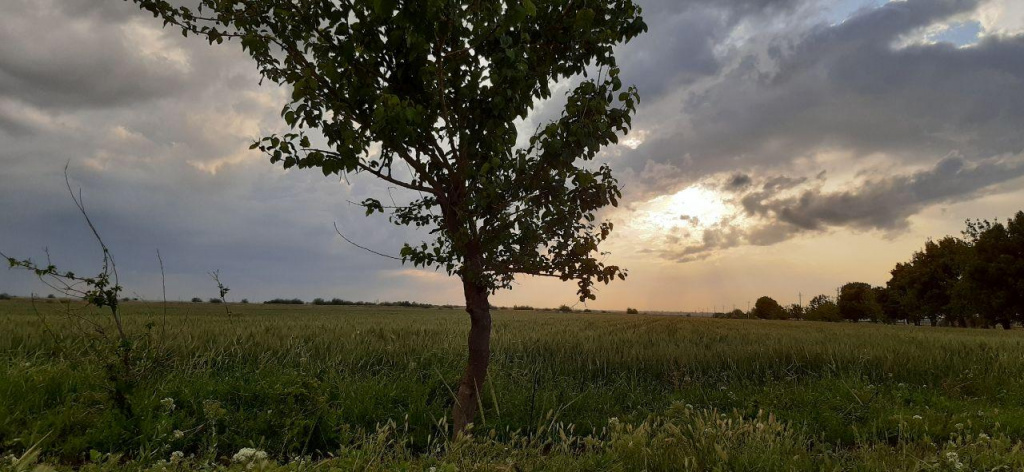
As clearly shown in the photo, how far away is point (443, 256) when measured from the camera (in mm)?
6500

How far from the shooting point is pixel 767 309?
71.9 m

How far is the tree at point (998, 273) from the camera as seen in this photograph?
133ft

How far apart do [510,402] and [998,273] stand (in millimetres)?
51579

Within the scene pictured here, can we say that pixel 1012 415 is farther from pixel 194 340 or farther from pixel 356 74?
pixel 194 340

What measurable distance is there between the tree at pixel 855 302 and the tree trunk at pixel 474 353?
80.0 m

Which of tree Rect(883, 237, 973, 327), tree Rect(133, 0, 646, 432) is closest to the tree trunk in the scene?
tree Rect(133, 0, 646, 432)

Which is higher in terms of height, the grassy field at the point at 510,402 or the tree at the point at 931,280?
the tree at the point at 931,280

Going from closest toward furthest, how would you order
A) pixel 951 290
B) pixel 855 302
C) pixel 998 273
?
pixel 998 273, pixel 951 290, pixel 855 302

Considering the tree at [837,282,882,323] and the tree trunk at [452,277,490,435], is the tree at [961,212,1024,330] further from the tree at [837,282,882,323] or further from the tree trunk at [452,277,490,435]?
the tree trunk at [452,277,490,435]

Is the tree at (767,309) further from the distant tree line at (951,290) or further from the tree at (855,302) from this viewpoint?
the tree at (855,302)

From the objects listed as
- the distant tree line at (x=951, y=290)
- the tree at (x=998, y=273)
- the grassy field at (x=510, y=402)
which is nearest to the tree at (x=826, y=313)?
the distant tree line at (x=951, y=290)

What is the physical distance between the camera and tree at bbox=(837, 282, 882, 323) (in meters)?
70.5

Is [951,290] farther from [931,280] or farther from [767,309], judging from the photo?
[767,309]

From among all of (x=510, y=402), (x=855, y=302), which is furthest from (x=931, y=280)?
(x=510, y=402)
